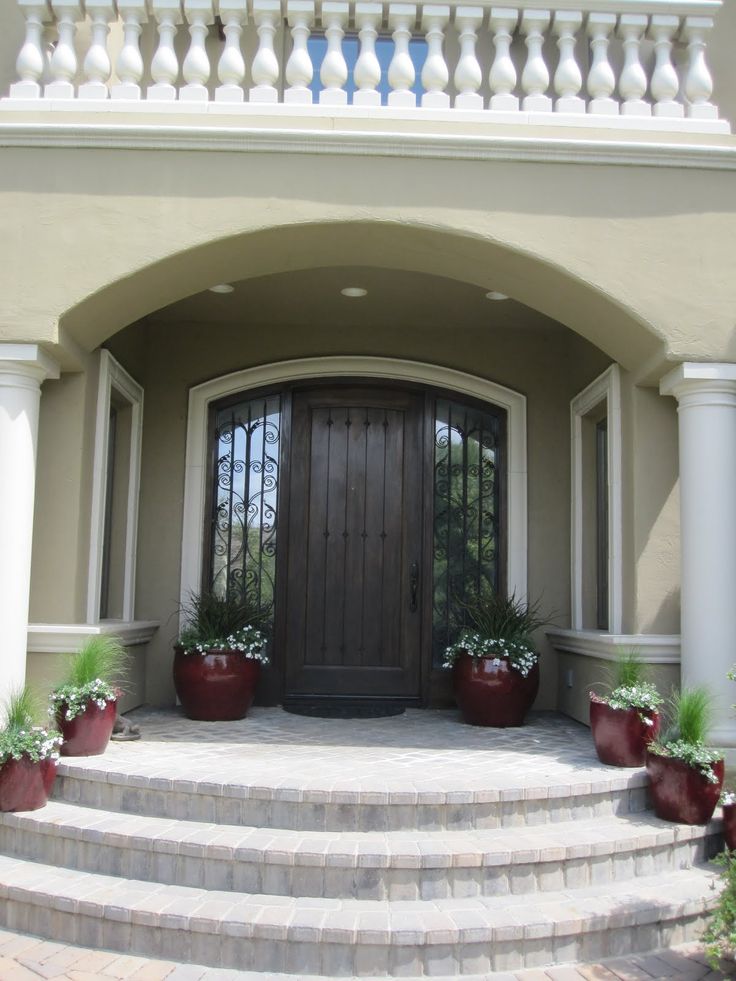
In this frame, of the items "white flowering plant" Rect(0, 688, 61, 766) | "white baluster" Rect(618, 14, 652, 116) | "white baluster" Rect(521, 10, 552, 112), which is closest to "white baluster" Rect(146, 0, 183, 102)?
"white baluster" Rect(521, 10, 552, 112)

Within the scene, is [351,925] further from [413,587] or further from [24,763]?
[413,587]

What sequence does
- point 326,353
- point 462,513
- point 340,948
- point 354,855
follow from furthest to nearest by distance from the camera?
point 462,513
point 326,353
point 354,855
point 340,948

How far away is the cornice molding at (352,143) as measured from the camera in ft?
16.4

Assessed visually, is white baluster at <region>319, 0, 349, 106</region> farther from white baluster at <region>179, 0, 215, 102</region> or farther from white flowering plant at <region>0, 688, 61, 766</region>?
white flowering plant at <region>0, 688, 61, 766</region>

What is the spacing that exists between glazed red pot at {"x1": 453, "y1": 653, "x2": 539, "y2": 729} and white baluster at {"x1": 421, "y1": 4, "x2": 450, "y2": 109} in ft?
11.6

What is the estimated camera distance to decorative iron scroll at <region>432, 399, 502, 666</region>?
7.21 meters

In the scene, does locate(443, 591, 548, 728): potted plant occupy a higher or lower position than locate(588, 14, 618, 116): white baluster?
lower

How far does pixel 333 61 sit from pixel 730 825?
15.1 ft

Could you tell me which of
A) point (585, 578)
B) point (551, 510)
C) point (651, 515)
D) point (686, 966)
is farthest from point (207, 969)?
point (551, 510)

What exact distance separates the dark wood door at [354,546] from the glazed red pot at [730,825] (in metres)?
3.12

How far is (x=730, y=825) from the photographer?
168 inches

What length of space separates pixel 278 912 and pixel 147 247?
349 centimetres

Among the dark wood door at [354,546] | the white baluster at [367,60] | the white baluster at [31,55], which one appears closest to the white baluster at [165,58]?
the white baluster at [31,55]

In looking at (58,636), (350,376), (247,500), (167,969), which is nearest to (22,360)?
(58,636)
